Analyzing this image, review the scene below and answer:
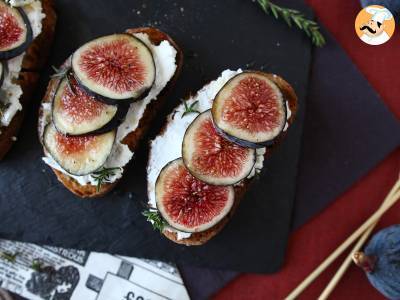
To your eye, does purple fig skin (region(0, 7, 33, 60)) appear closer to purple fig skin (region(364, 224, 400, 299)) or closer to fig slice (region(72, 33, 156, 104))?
fig slice (region(72, 33, 156, 104))

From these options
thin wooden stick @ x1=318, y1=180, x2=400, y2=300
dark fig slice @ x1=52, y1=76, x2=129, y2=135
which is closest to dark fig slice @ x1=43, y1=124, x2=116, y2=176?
dark fig slice @ x1=52, y1=76, x2=129, y2=135

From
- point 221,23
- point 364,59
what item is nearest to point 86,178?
point 221,23

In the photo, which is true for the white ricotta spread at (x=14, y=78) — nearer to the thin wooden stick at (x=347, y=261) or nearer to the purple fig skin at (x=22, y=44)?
the purple fig skin at (x=22, y=44)

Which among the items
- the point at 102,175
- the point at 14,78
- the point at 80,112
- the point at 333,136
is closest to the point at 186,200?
the point at 102,175

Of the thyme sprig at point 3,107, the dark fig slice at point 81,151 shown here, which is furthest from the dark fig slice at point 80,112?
the thyme sprig at point 3,107

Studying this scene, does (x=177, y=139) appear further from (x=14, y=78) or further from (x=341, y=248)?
(x=341, y=248)
